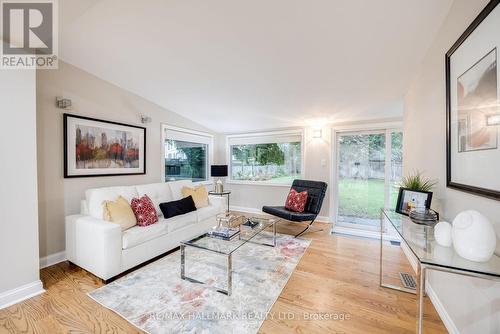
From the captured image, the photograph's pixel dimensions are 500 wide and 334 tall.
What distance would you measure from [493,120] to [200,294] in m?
2.46

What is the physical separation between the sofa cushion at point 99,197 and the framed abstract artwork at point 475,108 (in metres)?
3.32

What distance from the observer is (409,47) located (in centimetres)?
212

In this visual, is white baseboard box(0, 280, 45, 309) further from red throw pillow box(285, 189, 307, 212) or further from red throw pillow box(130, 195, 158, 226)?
red throw pillow box(285, 189, 307, 212)

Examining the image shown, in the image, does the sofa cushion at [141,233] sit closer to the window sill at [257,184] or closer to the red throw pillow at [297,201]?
the red throw pillow at [297,201]

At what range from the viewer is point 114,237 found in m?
2.19

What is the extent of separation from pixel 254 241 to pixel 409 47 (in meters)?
3.01

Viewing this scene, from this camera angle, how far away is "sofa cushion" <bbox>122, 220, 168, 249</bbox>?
2314 millimetres

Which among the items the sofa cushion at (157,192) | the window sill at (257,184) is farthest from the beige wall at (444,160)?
the sofa cushion at (157,192)

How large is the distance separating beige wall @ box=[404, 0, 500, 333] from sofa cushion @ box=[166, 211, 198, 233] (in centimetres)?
280

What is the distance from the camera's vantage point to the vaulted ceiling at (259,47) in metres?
1.80

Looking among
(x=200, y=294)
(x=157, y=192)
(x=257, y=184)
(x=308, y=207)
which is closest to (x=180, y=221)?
(x=157, y=192)

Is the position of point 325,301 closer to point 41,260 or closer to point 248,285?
point 248,285

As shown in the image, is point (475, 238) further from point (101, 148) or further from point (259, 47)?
point (101, 148)

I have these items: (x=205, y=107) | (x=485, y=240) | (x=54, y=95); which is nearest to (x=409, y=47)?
(x=485, y=240)
